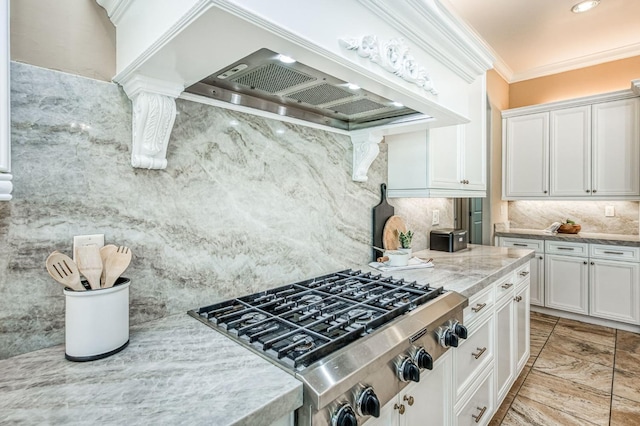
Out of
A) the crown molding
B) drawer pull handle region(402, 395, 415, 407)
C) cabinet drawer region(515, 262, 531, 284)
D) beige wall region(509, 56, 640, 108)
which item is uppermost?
beige wall region(509, 56, 640, 108)

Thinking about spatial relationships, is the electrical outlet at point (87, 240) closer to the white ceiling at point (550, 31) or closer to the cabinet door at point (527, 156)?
the white ceiling at point (550, 31)

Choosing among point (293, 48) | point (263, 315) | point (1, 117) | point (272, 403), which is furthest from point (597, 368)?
point (1, 117)

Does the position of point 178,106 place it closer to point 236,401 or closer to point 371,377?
point 236,401

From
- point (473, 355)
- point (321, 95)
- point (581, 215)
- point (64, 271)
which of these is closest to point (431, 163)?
point (321, 95)

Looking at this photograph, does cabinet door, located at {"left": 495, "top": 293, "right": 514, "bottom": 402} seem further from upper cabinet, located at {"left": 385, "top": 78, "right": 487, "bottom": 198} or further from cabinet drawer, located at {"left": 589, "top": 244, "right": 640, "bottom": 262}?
cabinet drawer, located at {"left": 589, "top": 244, "right": 640, "bottom": 262}

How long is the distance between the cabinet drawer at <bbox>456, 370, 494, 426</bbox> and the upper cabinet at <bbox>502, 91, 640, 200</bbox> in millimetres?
2836

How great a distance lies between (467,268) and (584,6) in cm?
251

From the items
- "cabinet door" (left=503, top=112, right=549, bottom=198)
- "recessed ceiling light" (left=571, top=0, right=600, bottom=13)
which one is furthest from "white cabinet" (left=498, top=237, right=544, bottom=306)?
"recessed ceiling light" (left=571, top=0, right=600, bottom=13)

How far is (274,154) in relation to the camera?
1.52 metres

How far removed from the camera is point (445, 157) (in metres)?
2.20

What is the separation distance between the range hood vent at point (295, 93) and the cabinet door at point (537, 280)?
2.92 metres

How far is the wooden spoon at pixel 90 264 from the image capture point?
870 mm

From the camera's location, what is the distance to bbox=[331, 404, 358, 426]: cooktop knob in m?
0.81

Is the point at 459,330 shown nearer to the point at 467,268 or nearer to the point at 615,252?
the point at 467,268
